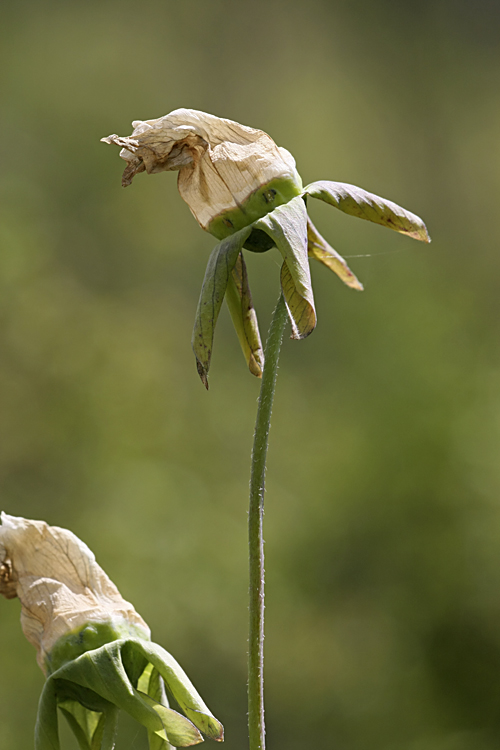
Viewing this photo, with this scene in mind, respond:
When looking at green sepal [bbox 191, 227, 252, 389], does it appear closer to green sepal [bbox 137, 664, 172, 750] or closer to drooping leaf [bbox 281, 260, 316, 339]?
drooping leaf [bbox 281, 260, 316, 339]

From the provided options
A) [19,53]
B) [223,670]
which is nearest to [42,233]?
[19,53]

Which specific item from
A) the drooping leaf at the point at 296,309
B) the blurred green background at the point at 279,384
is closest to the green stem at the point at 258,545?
the drooping leaf at the point at 296,309

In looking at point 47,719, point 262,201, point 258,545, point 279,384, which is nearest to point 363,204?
point 262,201

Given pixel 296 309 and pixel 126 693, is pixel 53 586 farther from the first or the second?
pixel 296 309

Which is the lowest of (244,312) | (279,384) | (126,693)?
(279,384)

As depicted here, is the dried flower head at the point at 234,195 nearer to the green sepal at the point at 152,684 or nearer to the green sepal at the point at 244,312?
the green sepal at the point at 244,312
